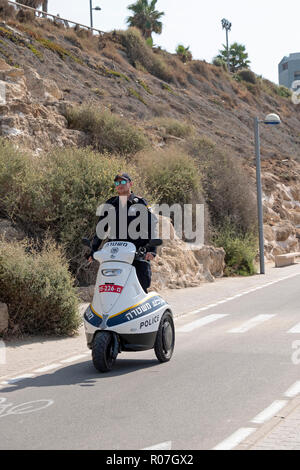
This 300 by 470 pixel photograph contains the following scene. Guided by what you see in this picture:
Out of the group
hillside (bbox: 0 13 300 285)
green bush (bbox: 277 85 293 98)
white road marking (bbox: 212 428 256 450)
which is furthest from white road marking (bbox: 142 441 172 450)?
green bush (bbox: 277 85 293 98)

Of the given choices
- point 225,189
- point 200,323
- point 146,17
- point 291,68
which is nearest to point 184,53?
point 146,17

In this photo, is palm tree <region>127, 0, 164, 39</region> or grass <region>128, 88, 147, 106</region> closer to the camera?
grass <region>128, 88, 147, 106</region>

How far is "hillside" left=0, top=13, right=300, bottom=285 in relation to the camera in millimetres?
25062

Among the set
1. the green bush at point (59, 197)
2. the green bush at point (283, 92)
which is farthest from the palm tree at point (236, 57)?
the green bush at point (59, 197)

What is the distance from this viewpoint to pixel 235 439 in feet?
16.2

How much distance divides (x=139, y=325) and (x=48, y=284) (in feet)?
11.2

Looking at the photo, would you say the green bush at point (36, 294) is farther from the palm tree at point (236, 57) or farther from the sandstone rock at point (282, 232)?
the palm tree at point (236, 57)

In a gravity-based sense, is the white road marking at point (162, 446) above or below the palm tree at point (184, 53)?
below

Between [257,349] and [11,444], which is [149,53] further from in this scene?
[11,444]

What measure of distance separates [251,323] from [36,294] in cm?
388

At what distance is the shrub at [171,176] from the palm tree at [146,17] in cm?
4056

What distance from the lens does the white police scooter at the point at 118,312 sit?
7.55m

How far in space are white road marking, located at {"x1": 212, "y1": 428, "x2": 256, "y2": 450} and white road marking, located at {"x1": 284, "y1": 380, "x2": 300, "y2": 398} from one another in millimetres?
1336

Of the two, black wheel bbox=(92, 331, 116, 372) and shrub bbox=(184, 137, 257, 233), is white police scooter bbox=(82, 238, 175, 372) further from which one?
shrub bbox=(184, 137, 257, 233)
